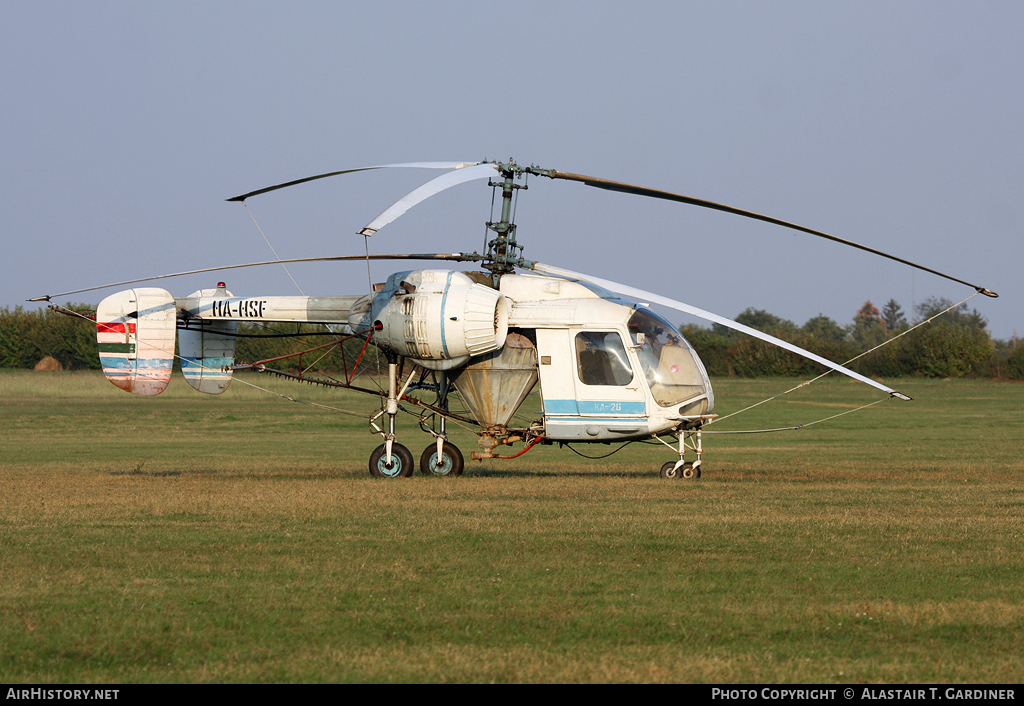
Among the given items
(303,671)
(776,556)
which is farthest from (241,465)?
(303,671)

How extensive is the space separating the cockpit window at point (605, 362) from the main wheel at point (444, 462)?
2.86 meters

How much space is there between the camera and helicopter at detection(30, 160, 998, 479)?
1706cm

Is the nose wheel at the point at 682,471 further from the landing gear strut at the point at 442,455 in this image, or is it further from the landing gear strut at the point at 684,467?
the landing gear strut at the point at 442,455

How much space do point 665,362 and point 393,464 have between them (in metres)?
4.88

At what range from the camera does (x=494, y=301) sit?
17.1 metres

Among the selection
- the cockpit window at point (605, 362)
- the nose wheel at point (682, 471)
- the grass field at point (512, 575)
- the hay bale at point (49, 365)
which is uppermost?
the cockpit window at point (605, 362)

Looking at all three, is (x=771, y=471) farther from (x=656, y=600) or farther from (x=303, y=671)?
(x=303, y=671)

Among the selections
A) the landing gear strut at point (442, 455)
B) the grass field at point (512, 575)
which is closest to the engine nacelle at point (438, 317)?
the landing gear strut at point (442, 455)

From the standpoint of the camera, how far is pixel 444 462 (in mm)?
18500

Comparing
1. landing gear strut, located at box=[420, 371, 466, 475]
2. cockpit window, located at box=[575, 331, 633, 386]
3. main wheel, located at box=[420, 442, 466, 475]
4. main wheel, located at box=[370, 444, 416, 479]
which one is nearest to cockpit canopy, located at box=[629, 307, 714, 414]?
cockpit window, located at box=[575, 331, 633, 386]

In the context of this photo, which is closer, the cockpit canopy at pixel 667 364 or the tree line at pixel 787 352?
the cockpit canopy at pixel 667 364

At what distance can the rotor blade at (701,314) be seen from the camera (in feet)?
48.8

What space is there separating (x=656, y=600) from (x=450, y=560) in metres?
2.37
